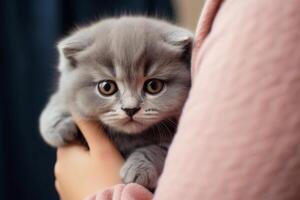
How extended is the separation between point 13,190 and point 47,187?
0.12 m

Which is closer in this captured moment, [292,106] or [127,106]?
[292,106]

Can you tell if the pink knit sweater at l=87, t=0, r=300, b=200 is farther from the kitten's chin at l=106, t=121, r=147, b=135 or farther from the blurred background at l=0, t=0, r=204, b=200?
the blurred background at l=0, t=0, r=204, b=200

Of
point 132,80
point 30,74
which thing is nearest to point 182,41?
point 132,80

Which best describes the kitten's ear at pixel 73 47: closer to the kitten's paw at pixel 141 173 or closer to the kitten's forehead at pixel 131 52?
the kitten's forehead at pixel 131 52

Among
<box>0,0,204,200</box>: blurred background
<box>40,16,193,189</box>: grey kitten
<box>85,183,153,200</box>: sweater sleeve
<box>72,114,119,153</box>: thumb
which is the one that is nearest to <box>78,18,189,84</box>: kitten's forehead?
<box>40,16,193,189</box>: grey kitten

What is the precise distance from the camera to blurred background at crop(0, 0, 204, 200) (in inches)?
62.5

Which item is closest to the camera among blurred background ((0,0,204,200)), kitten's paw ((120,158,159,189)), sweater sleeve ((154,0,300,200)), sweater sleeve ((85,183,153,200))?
sweater sleeve ((154,0,300,200))

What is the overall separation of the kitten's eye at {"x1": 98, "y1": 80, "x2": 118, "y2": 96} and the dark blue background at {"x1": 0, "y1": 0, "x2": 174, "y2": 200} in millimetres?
714

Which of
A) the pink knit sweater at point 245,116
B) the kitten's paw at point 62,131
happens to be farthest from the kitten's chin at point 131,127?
the pink knit sweater at point 245,116

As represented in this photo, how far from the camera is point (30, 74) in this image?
5.37ft

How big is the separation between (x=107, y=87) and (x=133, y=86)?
6 centimetres

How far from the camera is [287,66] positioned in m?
0.48

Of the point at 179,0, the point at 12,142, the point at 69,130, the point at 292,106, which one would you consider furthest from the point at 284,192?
the point at 179,0

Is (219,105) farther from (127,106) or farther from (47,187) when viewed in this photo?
(47,187)
